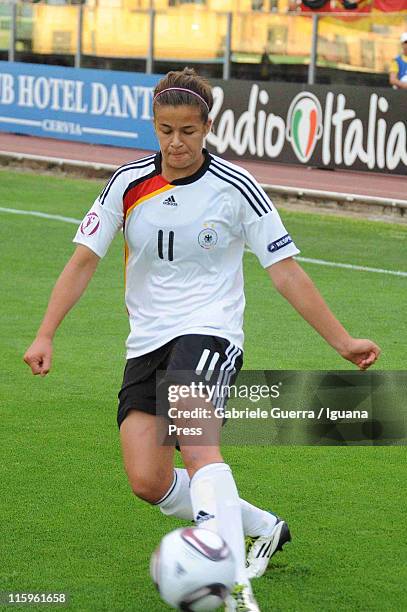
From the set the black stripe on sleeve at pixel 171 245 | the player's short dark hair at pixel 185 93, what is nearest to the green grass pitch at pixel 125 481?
the black stripe on sleeve at pixel 171 245

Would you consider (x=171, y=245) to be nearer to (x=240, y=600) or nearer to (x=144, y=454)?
(x=144, y=454)

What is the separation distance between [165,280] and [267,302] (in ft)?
22.1

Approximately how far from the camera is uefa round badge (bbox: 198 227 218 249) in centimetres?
514

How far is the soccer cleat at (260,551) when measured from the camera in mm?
5500

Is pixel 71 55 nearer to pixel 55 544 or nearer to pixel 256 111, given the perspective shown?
pixel 256 111

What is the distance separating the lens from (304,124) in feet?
62.7

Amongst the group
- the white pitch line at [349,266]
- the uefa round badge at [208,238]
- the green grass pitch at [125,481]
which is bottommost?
the white pitch line at [349,266]

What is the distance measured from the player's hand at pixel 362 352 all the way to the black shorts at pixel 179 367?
15.9 inches

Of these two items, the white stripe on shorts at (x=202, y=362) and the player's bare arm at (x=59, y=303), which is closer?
the white stripe on shorts at (x=202, y=362)

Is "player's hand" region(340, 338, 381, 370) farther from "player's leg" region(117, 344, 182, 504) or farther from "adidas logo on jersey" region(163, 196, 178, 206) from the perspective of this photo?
"adidas logo on jersey" region(163, 196, 178, 206)

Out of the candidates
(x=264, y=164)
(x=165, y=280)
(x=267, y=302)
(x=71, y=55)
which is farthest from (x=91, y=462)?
(x=71, y=55)

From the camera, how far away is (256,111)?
1978 cm

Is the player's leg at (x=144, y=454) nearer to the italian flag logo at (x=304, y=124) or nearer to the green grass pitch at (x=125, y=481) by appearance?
the green grass pitch at (x=125, y=481)

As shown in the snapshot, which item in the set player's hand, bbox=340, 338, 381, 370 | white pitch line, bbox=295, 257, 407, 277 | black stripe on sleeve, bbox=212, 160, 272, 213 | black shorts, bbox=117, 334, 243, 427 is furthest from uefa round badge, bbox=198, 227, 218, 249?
→ white pitch line, bbox=295, 257, 407, 277
